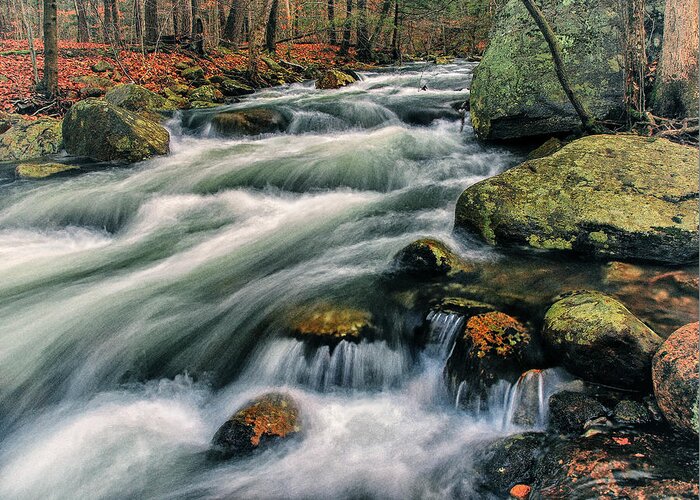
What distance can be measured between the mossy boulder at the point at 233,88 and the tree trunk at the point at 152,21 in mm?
5618

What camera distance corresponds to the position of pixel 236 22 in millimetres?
21297

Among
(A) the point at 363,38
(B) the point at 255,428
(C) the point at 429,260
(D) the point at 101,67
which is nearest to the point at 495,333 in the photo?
(C) the point at 429,260

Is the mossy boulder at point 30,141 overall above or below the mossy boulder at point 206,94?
below

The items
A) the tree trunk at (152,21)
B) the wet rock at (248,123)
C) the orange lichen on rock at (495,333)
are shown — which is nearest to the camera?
the orange lichen on rock at (495,333)

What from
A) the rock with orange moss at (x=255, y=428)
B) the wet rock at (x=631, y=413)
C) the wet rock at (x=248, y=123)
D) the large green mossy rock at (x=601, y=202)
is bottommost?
the rock with orange moss at (x=255, y=428)

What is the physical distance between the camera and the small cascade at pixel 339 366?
4.18 metres

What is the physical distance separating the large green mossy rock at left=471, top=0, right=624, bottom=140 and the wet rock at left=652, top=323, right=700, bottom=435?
5.12 metres

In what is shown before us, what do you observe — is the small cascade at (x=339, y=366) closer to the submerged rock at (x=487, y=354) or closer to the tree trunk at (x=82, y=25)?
the submerged rock at (x=487, y=354)

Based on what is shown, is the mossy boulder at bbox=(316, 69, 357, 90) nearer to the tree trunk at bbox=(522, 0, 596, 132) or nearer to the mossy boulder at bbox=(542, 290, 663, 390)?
the tree trunk at bbox=(522, 0, 596, 132)

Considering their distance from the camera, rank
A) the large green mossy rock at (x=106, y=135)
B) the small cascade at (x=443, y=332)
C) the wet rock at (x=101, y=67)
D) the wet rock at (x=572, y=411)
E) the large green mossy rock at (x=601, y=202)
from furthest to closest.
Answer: the wet rock at (x=101, y=67) → the large green mossy rock at (x=106, y=135) → the large green mossy rock at (x=601, y=202) → the small cascade at (x=443, y=332) → the wet rock at (x=572, y=411)

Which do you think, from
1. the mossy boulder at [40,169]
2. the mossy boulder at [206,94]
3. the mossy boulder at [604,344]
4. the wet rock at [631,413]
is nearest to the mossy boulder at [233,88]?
the mossy boulder at [206,94]

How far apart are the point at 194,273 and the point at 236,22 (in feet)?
60.6

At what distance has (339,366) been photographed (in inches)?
166

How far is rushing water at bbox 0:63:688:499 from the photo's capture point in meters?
3.54
